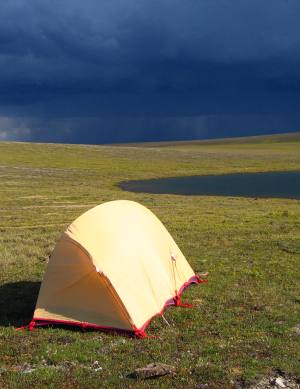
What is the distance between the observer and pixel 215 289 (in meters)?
15.6

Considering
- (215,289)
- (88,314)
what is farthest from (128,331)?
(215,289)

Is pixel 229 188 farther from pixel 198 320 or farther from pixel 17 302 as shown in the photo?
pixel 198 320

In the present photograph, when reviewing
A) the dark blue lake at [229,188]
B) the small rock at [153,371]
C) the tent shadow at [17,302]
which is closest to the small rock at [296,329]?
the small rock at [153,371]

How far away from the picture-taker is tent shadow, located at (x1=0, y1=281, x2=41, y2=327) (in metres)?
13.0

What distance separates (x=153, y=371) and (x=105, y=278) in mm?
3226

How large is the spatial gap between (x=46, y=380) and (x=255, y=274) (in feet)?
31.2

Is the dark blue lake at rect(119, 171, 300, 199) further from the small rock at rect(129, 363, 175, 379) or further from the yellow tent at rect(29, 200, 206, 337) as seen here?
the small rock at rect(129, 363, 175, 379)

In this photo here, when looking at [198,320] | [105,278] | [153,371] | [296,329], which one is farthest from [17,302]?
[296,329]

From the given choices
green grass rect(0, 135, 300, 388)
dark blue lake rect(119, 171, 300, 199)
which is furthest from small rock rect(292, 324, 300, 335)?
dark blue lake rect(119, 171, 300, 199)

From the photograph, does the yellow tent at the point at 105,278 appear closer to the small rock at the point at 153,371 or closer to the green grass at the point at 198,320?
the green grass at the point at 198,320

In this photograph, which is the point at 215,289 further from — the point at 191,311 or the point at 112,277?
the point at 112,277

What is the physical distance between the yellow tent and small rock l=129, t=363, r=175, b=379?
Result: 2004 millimetres

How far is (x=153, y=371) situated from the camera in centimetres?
934

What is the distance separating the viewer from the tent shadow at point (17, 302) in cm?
1296
